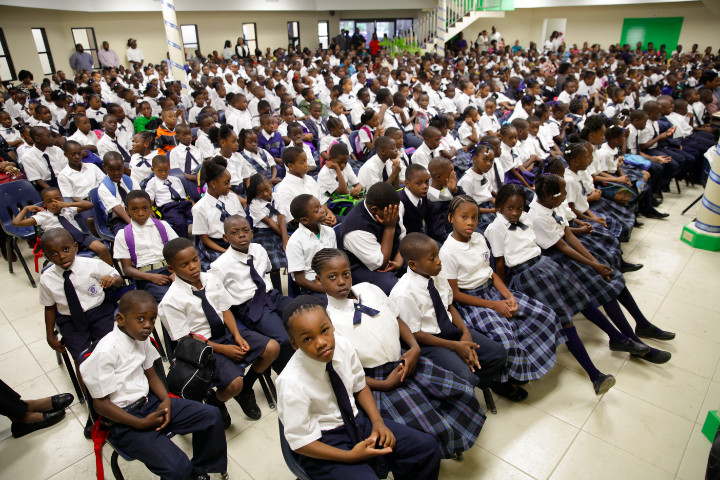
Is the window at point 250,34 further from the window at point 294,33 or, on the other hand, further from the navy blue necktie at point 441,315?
the navy blue necktie at point 441,315

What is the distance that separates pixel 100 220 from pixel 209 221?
1.23 m

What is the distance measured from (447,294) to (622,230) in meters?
2.23

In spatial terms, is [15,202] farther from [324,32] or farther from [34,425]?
[324,32]

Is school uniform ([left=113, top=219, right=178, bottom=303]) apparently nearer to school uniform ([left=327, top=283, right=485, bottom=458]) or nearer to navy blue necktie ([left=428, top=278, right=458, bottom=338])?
school uniform ([left=327, top=283, right=485, bottom=458])

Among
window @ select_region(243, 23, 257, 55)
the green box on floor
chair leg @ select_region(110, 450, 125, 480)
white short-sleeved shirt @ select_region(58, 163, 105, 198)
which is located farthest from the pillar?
window @ select_region(243, 23, 257, 55)

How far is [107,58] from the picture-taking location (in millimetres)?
12273

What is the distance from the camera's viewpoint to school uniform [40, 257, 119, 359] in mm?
2400

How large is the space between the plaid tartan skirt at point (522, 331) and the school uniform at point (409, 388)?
0.41 m

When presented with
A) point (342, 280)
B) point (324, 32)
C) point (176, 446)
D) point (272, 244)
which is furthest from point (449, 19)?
point (176, 446)

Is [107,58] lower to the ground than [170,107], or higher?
higher

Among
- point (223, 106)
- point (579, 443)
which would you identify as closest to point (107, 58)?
point (223, 106)

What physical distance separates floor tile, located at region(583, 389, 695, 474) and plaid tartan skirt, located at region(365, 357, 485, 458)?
2.77 feet

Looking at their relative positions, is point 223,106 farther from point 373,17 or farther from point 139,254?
point 373,17

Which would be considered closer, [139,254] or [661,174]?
[139,254]
